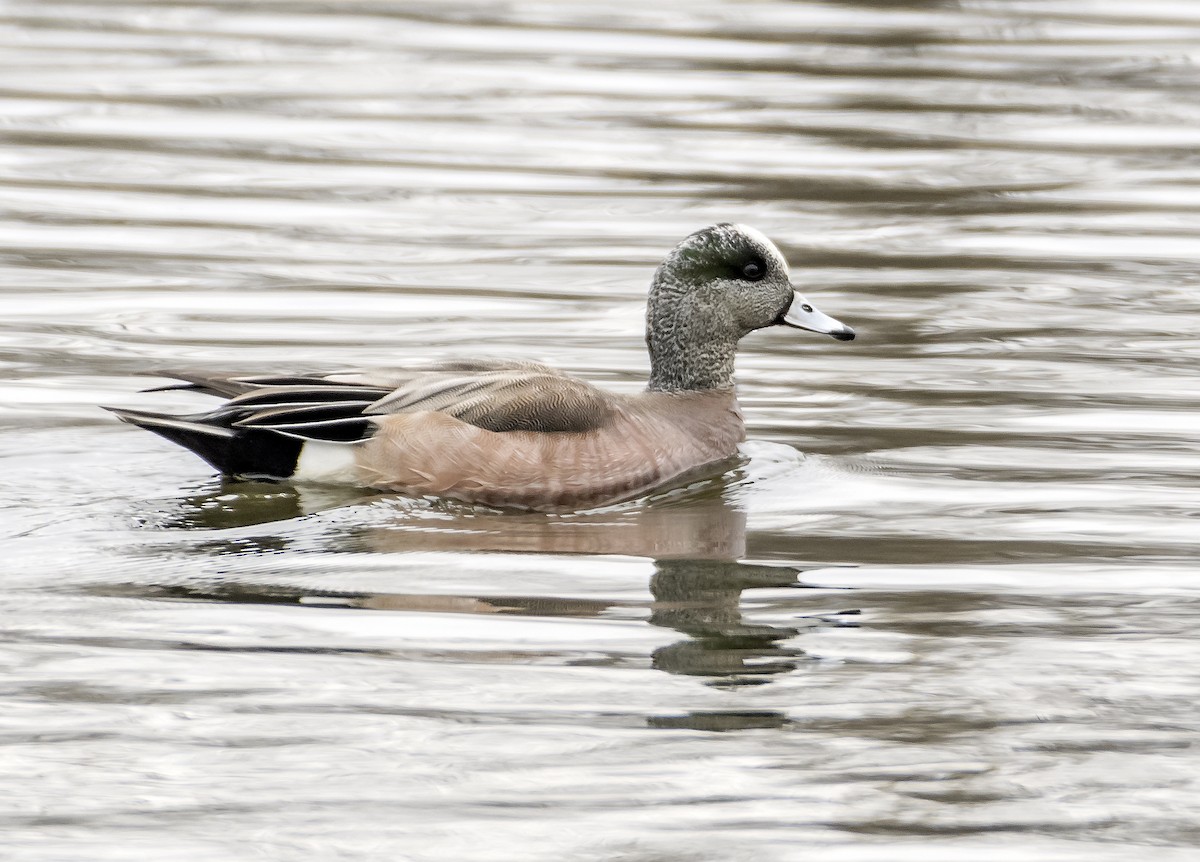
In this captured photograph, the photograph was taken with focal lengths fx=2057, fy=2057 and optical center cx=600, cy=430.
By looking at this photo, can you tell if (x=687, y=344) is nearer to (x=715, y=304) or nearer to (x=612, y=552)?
(x=715, y=304)

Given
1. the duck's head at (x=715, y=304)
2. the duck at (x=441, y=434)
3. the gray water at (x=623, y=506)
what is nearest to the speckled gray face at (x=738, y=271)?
the duck's head at (x=715, y=304)

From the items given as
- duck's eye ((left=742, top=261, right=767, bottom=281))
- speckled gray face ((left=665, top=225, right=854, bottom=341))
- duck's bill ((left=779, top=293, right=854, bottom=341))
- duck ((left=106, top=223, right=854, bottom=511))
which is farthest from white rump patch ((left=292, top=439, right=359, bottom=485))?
duck's bill ((left=779, top=293, right=854, bottom=341))

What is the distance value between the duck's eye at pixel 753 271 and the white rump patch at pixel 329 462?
1.51 meters

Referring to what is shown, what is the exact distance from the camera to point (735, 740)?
428 centimetres

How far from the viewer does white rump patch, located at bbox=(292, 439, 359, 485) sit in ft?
20.2

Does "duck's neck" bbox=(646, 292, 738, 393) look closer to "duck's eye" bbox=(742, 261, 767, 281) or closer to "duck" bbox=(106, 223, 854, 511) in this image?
"duck's eye" bbox=(742, 261, 767, 281)

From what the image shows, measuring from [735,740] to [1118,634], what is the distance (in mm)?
1238

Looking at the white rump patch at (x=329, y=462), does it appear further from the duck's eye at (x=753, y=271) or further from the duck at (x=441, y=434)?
A: the duck's eye at (x=753, y=271)

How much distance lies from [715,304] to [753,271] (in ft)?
0.55

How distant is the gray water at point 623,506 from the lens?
13.4ft

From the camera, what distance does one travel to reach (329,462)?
6191mm

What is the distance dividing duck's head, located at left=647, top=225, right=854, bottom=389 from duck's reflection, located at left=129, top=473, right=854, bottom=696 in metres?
0.58

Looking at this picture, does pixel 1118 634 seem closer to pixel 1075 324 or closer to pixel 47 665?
pixel 47 665

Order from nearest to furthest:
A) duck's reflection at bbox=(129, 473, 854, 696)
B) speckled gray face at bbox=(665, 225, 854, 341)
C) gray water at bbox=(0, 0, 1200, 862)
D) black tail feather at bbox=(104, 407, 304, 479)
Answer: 1. gray water at bbox=(0, 0, 1200, 862)
2. duck's reflection at bbox=(129, 473, 854, 696)
3. black tail feather at bbox=(104, 407, 304, 479)
4. speckled gray face at bbox=(665, 225, 854, 341)
